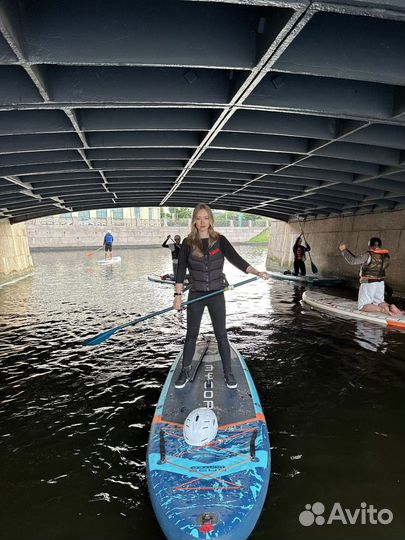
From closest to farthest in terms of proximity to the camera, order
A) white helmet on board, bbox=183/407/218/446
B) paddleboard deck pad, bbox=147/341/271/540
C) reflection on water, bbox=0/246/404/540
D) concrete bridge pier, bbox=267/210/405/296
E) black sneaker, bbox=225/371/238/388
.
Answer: paddleboard deck pad, bbox=147/341/271/540 → reflection on water, bbox=0/246/404/540 → white helmet on board, bbox=183/407/218/446 → black sneaker, bbox=225/371/238/388 → concrete bridge pier, bbox=267/210/405/296

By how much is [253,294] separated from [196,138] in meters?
9.74

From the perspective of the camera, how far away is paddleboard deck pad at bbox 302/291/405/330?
36.8 ft

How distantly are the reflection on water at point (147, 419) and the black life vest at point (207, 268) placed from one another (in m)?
2.40

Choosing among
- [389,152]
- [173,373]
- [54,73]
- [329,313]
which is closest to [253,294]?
[329,313]

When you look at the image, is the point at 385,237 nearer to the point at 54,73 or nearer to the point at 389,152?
the point at 389,152

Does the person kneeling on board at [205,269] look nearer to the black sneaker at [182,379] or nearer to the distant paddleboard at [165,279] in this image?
the black sneaker at [182,379]

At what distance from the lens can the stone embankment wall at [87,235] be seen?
50831mm

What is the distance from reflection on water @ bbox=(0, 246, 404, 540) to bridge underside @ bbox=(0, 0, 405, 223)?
16.5ft

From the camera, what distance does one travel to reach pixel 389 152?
9.67 m

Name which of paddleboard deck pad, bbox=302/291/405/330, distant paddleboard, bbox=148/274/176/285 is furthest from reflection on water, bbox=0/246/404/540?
distant paddleboard, bbox=148/274/176/285

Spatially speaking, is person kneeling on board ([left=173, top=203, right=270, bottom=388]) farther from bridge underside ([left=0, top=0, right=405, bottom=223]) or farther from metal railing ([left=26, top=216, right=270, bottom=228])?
metal railing ([left=26, top=216, right=270, bottom=228])

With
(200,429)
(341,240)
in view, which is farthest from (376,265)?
(341,240)

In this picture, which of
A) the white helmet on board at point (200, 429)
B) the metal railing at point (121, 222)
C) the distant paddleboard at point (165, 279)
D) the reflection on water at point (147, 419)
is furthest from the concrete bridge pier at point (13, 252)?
the metal railing at point (121, 222)

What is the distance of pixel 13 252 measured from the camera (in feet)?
80.2
